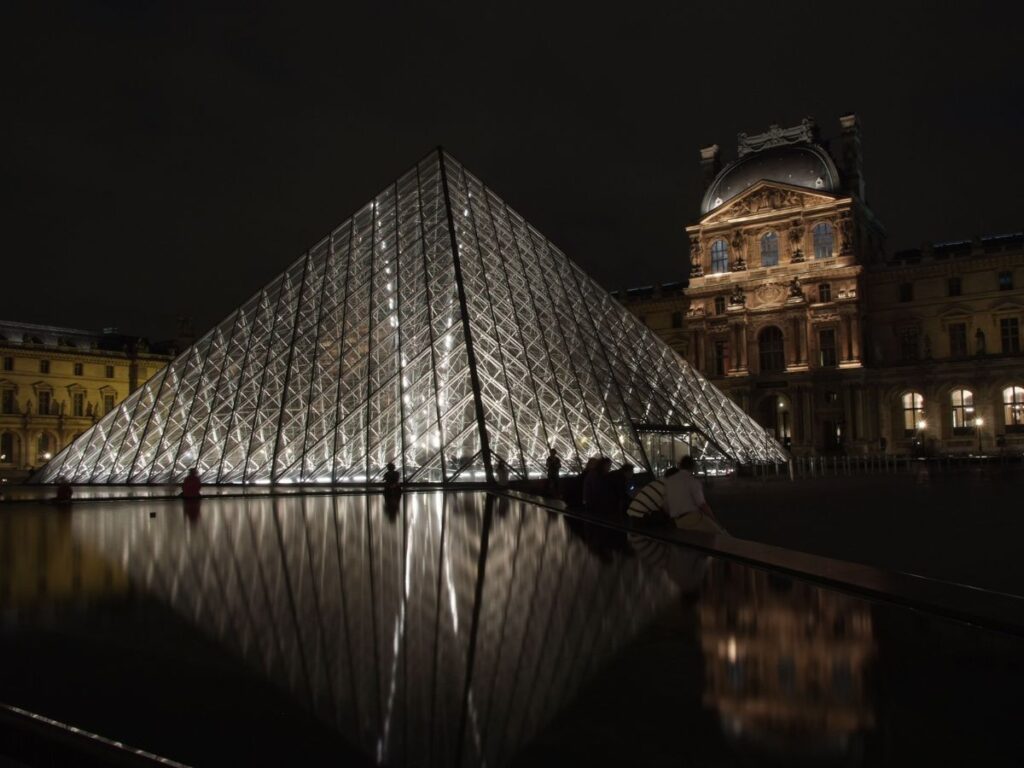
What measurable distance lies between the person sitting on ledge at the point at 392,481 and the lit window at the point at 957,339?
37.0 meters

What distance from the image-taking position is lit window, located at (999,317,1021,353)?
1709 inches

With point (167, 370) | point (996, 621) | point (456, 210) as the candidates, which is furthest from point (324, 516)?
point (167, 370)

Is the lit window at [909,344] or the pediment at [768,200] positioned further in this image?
the pediment at [768,200]

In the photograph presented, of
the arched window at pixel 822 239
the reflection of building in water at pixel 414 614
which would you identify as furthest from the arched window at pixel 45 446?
the reflection of building in water at pixel 414 614

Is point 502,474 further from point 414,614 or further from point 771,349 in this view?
point 771,349

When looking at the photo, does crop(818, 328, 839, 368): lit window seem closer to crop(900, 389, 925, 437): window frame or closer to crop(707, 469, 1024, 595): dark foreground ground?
crop(900, 389, 925, 437): window frame

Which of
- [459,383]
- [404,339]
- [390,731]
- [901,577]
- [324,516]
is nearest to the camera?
[390,731]

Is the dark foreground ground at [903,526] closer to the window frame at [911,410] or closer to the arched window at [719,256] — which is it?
the window frame at [911,410]

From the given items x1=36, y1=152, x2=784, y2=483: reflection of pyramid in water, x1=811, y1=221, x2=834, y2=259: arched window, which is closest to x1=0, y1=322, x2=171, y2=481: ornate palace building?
x1=36, y1=152, x2=784, y2=483: reflection of pyramid in water

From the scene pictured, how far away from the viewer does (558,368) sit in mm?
21172

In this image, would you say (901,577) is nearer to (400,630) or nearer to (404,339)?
(400,630)

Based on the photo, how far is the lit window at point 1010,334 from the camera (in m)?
43.4

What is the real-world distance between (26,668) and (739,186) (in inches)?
1967

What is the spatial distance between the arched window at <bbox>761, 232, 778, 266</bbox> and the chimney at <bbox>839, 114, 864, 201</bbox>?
6.43m
